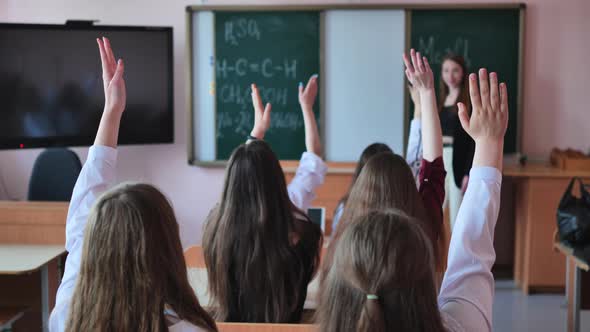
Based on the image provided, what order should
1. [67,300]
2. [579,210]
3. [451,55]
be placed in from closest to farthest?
[67,300], [579,210], [451,55]

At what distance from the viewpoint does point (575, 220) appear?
10.9 ft

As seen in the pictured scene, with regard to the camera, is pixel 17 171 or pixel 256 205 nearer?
pixel 256 205

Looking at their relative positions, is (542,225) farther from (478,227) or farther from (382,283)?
(382,283)

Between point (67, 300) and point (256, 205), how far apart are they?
80cm

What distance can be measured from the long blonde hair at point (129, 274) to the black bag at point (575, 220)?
239cm

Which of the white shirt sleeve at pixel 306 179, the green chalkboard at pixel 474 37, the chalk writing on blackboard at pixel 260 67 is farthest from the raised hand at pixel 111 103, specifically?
the green chalkboard at pixel 474 37

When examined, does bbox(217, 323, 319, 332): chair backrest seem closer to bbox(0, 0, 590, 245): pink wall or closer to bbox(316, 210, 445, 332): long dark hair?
bbox(316, 210, 445, 332): long dark hair

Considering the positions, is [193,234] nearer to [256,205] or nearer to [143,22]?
[143,22]

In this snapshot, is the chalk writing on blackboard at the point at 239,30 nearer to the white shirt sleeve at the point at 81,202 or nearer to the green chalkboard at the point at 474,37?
the green chalkboard at the point at 474,37

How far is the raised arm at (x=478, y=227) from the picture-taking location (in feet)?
4.64

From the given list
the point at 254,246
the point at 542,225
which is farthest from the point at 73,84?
the point at 542,225

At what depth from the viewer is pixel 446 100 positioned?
506 centimetres

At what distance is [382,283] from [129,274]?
0.53 meters

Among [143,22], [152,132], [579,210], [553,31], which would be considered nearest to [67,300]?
[579,210]
